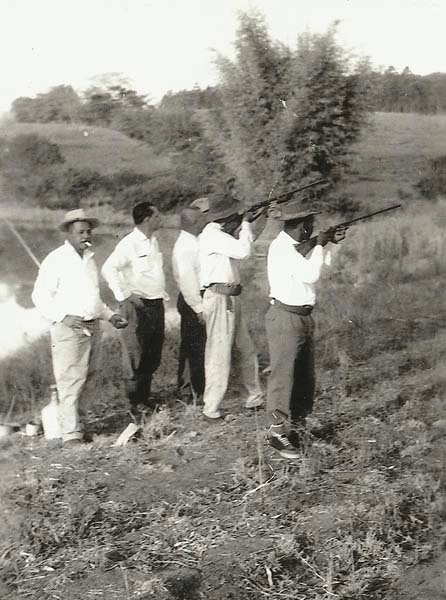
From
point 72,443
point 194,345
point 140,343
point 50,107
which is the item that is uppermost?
point 50,107

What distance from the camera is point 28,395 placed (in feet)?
15.0

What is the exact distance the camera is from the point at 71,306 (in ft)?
12.9

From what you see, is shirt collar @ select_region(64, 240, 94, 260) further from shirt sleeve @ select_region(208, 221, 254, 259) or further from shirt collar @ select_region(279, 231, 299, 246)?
shirt collar @ select_region(279, 231, 299, 246)

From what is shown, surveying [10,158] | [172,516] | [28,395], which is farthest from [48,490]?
[10,158]

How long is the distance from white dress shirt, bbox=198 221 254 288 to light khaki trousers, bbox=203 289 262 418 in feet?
0.37

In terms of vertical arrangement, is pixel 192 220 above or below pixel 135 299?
above

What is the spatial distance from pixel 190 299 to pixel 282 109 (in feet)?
6.63

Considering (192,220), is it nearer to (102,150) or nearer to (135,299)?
(135,299)

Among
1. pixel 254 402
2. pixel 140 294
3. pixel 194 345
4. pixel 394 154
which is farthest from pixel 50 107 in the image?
pixel 394 154

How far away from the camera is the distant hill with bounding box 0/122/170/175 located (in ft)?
17.8

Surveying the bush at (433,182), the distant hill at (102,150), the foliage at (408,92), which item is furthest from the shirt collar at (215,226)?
the bush at (433,182)

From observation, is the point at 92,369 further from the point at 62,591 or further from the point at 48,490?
the point at 62,591

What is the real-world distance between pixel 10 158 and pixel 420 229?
401 cm

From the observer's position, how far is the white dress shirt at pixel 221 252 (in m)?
4.21
